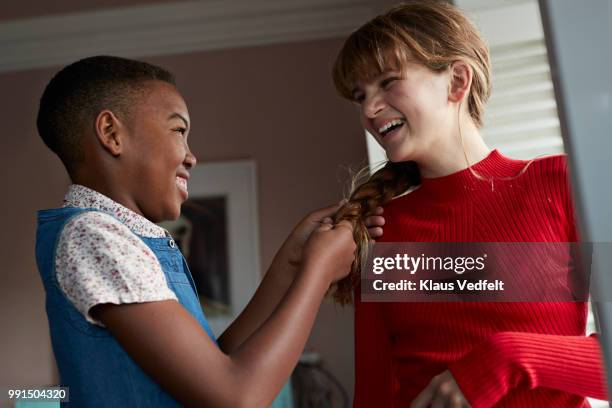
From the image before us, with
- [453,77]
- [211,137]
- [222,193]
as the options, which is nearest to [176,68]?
[211,137]

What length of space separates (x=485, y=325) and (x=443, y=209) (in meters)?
0.17

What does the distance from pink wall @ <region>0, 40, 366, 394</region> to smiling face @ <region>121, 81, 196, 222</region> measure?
2038 millimetres

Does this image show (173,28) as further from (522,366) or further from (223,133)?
(522,366)

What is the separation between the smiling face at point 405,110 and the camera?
2.78 feet

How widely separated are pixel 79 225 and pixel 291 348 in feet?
0.78

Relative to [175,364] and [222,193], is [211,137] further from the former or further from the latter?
[175,364]

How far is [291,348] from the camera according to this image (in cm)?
65

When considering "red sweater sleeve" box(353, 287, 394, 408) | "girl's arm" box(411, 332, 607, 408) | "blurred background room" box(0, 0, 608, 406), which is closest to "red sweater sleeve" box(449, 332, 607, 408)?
"girl's arm" box(411, 332, 607, 408)

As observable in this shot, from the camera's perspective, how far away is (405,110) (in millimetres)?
845

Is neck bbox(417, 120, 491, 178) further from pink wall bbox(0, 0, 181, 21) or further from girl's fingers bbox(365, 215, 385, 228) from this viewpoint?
pink wall bbox(0, 0, 181, 21)

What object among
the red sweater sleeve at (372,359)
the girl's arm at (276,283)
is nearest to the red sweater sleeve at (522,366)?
the red sweater sleeve at (372,359)

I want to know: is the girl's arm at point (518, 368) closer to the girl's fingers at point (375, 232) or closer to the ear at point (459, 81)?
the girl's fingers at point (375, 232)

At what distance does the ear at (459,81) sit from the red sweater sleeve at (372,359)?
0.93 feet

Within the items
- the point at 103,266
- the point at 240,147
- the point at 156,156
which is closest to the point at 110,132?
the point at 156,156
